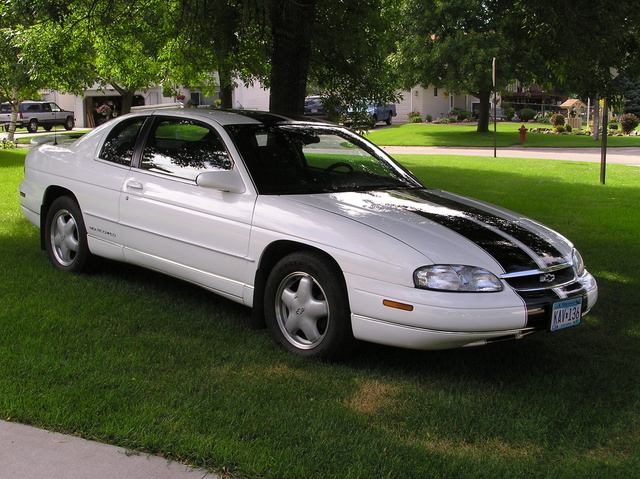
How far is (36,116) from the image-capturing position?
137 feet

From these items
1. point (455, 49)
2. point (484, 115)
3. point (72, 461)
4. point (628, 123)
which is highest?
point (455, 49)

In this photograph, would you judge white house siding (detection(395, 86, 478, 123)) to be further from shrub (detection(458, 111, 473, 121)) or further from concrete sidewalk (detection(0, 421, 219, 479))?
concrete sidewalk (detection(0, 421, 219, 479))

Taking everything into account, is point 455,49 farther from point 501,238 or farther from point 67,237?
point 501,238

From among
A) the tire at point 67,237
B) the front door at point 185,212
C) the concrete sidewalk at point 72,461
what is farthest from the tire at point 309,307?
the tire at point 67,237

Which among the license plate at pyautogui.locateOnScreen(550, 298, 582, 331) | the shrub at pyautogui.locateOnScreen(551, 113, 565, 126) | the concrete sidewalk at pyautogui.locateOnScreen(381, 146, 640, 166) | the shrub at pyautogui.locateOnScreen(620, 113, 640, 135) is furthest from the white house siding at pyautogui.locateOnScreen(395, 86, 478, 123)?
the license plate at pyautogui.locateOnScreen(550, 298, 582, 331)

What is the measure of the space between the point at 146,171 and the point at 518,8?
4.68 metres

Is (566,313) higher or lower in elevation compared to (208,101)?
lower

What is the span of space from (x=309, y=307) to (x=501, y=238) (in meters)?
1.26

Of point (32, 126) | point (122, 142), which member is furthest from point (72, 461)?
point (32, 126)

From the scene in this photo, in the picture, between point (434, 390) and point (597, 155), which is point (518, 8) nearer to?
point (434, 390)

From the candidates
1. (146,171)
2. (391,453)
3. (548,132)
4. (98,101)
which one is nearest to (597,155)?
(548,132)

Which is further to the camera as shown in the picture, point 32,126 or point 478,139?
point 32,126

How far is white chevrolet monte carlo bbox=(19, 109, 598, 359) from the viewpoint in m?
4.11

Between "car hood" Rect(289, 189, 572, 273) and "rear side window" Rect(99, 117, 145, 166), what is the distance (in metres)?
1.82
